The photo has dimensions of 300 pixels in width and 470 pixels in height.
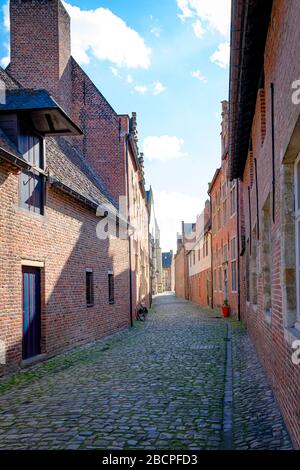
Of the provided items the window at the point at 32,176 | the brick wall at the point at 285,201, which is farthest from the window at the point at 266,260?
the window at the point at 32,176

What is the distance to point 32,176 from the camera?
31.9 feet

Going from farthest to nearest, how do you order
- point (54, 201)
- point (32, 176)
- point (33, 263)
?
1. point (54, 201)
2. point (32, 176)
3. point (33, 263)

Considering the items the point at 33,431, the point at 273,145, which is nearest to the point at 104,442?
the point at 33,431

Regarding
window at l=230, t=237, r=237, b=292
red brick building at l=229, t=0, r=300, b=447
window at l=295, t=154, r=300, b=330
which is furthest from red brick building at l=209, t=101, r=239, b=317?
window at l=295, t=154, r=300, b=330

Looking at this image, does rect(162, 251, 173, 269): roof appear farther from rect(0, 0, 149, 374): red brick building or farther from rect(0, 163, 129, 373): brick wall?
rect(0, 163, 129, 373): brick wall

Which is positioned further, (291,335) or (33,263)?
(33,263)

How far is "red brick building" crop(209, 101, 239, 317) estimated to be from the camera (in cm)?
2077

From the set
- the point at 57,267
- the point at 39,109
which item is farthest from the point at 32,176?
the point at 57,267

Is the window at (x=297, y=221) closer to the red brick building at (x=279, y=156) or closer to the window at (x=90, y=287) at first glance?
the red brick building at (x=279, y=156)

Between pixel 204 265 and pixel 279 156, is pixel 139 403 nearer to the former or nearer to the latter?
pixel 279 156

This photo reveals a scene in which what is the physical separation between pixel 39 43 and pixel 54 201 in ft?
33.3

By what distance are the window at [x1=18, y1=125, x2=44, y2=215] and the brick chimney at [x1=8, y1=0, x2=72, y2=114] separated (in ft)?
29.0

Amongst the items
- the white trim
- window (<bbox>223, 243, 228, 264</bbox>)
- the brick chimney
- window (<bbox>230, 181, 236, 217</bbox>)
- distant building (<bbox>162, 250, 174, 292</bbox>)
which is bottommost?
distant building (<bbox>162, 250, 174, 292</bbox>)

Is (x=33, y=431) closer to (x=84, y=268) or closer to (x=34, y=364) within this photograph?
(x=34, y=364)
